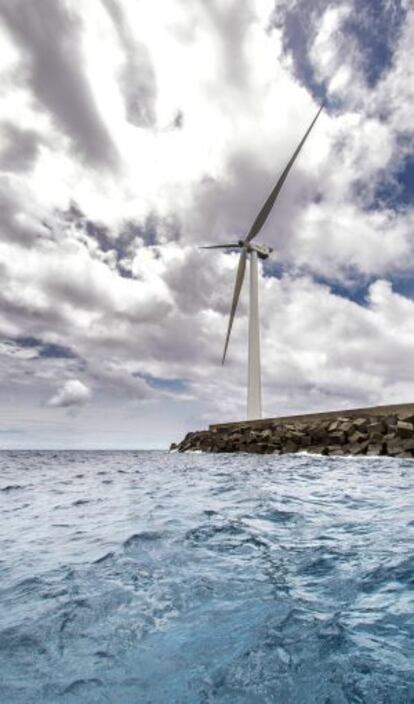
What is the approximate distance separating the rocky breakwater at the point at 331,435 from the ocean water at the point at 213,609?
48.1ft

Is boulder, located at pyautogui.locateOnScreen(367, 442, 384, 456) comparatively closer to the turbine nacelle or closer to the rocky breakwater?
the rocky breakwater

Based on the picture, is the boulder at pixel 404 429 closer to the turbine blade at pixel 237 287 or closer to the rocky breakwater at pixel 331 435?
the rocky breakwater at pixel 331 435

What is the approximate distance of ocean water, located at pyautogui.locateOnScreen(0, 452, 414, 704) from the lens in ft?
7.34

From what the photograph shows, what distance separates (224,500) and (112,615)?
505 centimetres

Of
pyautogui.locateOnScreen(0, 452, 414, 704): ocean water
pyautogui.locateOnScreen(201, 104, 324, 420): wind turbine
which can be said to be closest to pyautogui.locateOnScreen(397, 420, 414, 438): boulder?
pyautogui.locateOnScreen(0, 452, 414, 704): ocean water

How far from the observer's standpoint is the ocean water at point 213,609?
2236 mm

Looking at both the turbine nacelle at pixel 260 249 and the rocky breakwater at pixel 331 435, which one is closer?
the rocky breakwater at pixel 331 435

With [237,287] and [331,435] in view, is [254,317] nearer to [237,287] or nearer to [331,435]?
[237,287]

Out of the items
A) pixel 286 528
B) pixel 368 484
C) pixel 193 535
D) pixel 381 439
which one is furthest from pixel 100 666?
pixel 381 439

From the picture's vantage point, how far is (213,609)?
3.17 metres

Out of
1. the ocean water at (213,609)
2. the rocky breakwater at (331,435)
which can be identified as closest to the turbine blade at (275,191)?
the rocky breakwater at (331,435)

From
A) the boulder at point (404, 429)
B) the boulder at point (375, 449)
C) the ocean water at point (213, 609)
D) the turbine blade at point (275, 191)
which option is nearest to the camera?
the ocean water at point (213, 609)

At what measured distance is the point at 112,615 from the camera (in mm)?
3156

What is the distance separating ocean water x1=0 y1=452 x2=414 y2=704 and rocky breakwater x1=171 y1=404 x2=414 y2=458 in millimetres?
14657
